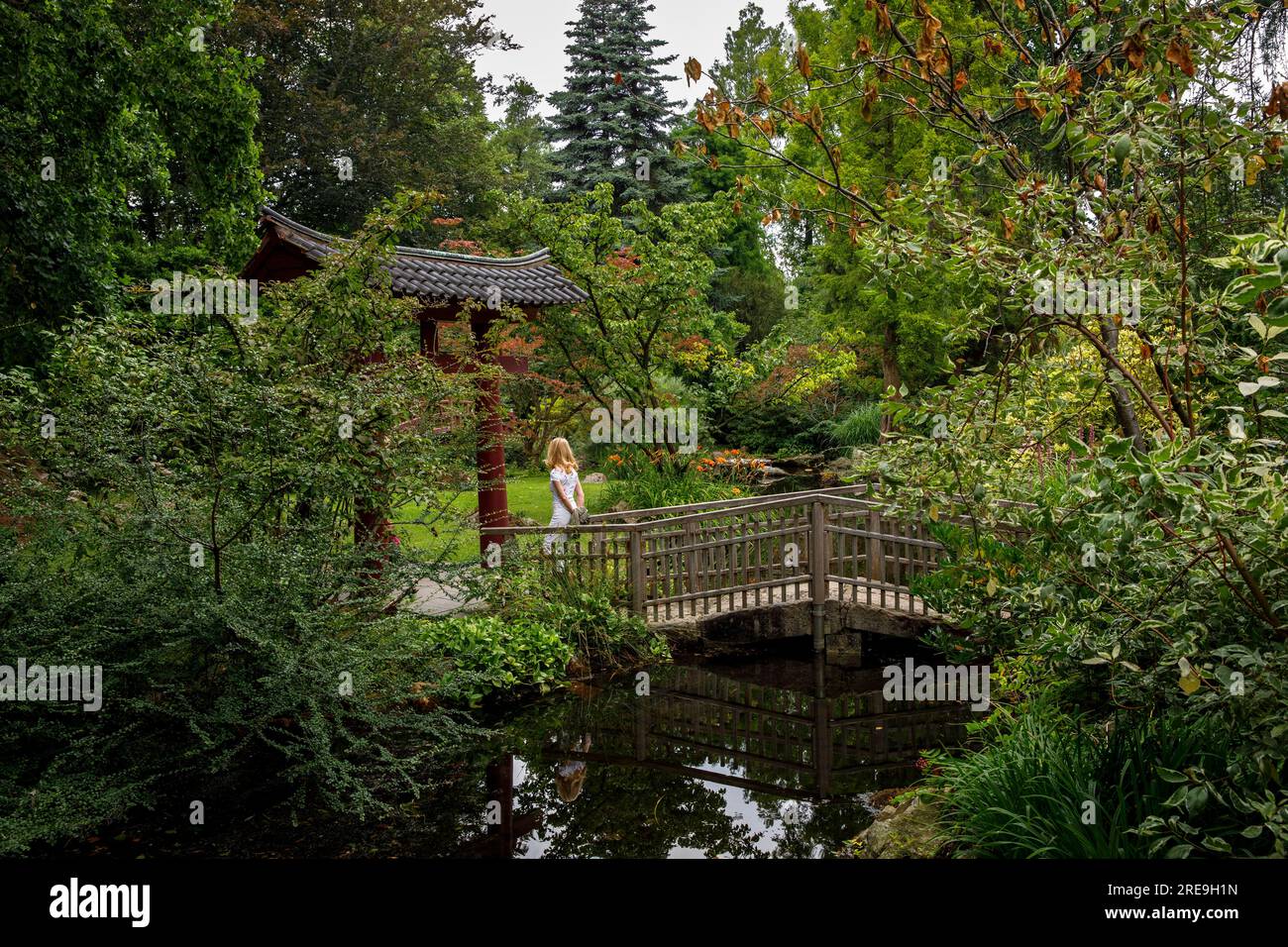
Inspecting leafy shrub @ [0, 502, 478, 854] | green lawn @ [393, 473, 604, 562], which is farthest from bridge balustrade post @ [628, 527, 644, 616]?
leafy shrub @ [0, 502, 478, 854]

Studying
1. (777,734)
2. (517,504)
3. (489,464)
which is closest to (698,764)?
(777,734)

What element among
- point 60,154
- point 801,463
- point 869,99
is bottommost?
point 801,463

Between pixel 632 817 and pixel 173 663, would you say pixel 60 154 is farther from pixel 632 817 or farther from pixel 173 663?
pixel 632 817

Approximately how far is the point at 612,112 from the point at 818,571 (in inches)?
804

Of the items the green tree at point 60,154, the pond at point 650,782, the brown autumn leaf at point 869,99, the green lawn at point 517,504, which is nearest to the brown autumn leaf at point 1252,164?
the brown autumn leaf at point 869,99

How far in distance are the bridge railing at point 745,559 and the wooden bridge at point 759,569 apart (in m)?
0.01

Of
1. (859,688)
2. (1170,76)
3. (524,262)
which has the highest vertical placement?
(524,262)

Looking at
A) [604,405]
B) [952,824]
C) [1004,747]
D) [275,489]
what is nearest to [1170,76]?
[1004,747]

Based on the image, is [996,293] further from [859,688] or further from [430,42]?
[430,42]

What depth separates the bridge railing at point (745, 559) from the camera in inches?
379

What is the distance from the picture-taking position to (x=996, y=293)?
4.37 m

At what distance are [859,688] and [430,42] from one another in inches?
808

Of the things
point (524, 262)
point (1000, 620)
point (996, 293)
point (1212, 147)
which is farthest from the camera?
point (524, 262)

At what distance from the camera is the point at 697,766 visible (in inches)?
274
